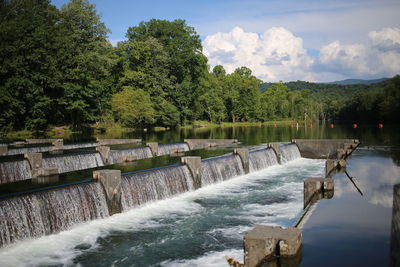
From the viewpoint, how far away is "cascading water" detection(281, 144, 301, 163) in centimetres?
2988

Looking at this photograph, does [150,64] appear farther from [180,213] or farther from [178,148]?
[180,213]

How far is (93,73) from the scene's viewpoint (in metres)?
60.2

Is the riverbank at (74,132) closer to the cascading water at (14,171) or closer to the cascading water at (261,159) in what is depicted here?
the cascading water at (14,171)

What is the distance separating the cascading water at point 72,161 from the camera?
2200 cm

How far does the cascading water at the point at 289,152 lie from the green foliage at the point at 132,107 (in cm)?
3252

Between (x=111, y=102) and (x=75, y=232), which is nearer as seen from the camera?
(x=75, y=232)

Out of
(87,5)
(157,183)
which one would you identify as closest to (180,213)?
(157,183)

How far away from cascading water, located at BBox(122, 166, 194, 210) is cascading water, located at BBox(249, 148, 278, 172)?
7406mm

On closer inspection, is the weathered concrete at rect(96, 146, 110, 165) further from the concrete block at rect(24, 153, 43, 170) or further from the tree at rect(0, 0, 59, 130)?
the tree at rect(0, 0, 59, 130)

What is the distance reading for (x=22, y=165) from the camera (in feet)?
68.4

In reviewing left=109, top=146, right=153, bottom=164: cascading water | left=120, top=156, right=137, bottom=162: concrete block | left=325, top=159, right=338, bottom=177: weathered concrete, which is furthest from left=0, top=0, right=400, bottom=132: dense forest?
left=325, top=159, right=338, bottom=177: weathered concrete

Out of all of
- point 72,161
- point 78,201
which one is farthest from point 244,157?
point 78,201

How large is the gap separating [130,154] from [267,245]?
21026 millimetres

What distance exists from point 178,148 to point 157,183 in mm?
15063
